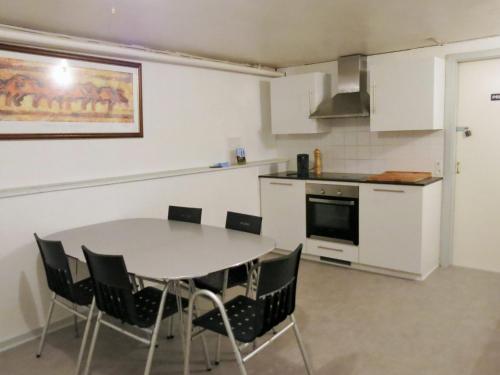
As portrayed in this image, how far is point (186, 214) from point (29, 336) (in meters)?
1.39

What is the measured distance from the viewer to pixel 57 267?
2.50 m

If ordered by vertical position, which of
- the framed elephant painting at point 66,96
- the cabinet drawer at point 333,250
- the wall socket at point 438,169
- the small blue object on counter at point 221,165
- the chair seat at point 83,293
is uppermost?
the framed elephant painting at point 66,96

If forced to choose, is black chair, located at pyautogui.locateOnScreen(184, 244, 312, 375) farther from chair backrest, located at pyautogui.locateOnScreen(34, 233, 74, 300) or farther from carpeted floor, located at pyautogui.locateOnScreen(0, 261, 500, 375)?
chair backrest, located at pyautogui.locateOnScreen(34, 233, 74, 300)

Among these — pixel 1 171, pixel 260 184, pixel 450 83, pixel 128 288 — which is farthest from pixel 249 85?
pixel 128 288

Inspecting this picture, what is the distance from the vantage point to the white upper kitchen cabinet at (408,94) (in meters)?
3.75

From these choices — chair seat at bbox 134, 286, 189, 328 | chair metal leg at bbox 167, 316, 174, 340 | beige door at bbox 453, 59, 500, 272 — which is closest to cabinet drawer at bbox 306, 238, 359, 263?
beige door at bbox 453, 59, 500, 272

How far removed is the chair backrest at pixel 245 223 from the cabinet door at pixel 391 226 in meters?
1.56

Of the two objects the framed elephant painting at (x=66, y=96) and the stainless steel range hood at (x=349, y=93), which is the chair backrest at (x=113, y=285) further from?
the stainless steel range hood at (x=349, y=93)

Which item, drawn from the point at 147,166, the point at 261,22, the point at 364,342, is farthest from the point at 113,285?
the point at 261,22

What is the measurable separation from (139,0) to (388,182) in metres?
2.61

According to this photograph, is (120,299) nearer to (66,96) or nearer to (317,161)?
(66,96)

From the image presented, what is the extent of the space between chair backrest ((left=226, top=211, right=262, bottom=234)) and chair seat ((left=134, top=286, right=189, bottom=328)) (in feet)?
2.21

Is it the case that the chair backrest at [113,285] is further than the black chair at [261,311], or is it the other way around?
the chair backrest at [113,285]

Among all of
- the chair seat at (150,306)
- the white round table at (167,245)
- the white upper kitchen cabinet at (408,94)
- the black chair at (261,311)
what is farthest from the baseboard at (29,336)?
the white upper kitchen cabinet at (408,94)
